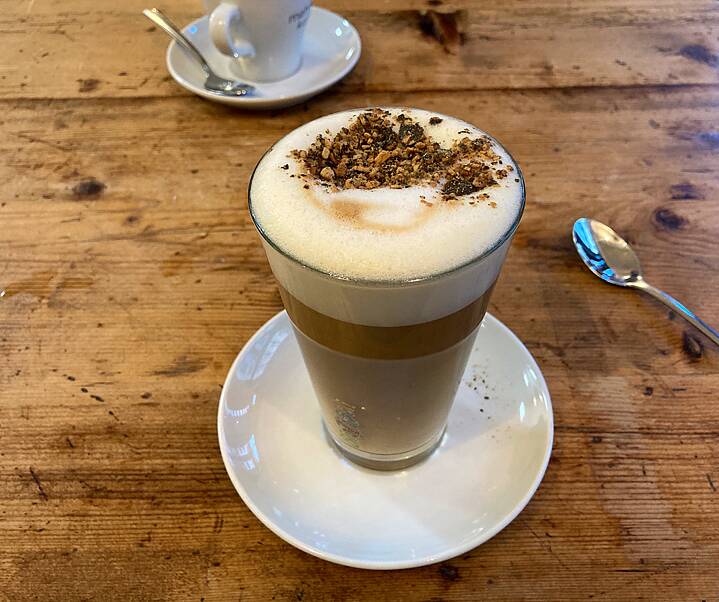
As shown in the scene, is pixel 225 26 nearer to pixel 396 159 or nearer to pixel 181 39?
pixel 181 39

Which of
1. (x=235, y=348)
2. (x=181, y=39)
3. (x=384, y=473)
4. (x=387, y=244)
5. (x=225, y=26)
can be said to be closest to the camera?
(x=387, y=244)

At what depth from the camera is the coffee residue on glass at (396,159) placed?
1.68 ft

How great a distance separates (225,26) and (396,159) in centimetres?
72

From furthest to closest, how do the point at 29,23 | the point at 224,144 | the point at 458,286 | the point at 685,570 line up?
1. the point at 29,23
2. the point at 224,144
3. the point at 685,570
4. the point at 458,286

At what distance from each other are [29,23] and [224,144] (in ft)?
2.27

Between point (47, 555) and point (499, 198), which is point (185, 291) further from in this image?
point (499, 198)

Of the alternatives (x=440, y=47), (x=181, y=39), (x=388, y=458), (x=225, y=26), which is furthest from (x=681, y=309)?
(x=181, y=39)

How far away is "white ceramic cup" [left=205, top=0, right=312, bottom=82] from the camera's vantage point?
3.61ft

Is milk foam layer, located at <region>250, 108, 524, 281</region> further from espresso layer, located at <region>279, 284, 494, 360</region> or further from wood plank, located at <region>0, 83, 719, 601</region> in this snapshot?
wood plank, located at <region>0, 83, 719, 601</region>

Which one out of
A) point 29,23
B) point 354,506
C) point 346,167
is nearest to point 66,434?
point 354,506

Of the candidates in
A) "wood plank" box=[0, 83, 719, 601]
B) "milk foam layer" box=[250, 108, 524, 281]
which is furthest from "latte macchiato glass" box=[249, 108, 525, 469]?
"wood plank" box=[0, 83, 719, 601]

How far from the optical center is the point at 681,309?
2.63ft

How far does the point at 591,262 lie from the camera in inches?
34.4

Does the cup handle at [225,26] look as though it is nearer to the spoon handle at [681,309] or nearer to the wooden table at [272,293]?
the wooden table at [272,293]
